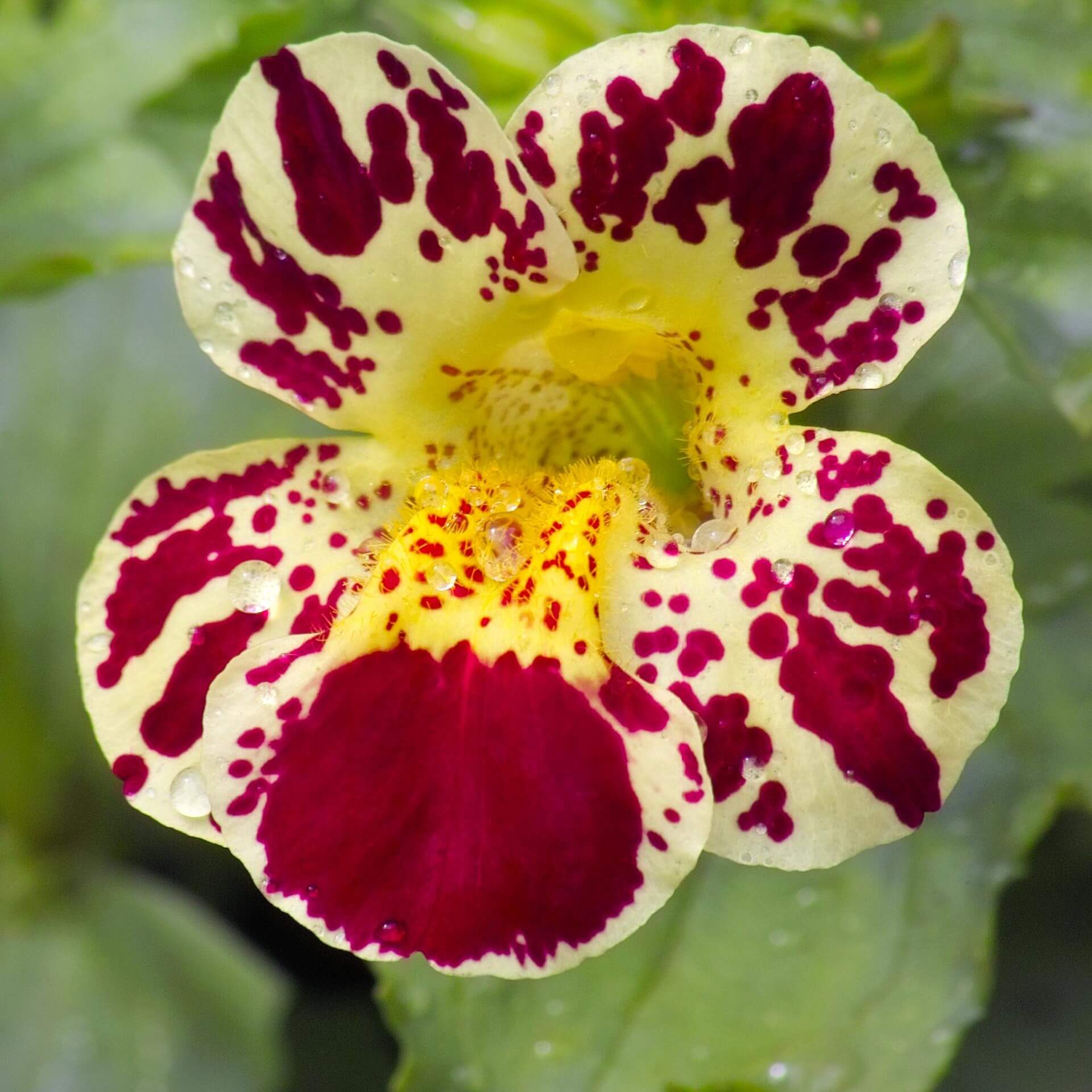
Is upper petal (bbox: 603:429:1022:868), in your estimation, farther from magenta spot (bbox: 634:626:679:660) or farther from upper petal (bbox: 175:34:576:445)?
upper petal (bbox: 175:34:576:445)

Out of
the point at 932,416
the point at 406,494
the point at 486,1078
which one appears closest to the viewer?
the point at 406,494

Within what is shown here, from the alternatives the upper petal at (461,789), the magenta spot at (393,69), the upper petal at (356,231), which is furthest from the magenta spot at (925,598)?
the magenta spot at (393,69)

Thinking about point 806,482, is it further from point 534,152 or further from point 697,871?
point 697,871

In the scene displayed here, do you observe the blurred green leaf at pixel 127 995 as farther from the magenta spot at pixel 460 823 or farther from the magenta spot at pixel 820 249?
the magenta spot at pixel 820 249

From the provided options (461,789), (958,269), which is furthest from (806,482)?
(461,789)

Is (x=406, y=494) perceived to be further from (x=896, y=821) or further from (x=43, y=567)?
(x=43, y=567)

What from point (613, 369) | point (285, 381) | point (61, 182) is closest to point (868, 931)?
point (613, 369)
